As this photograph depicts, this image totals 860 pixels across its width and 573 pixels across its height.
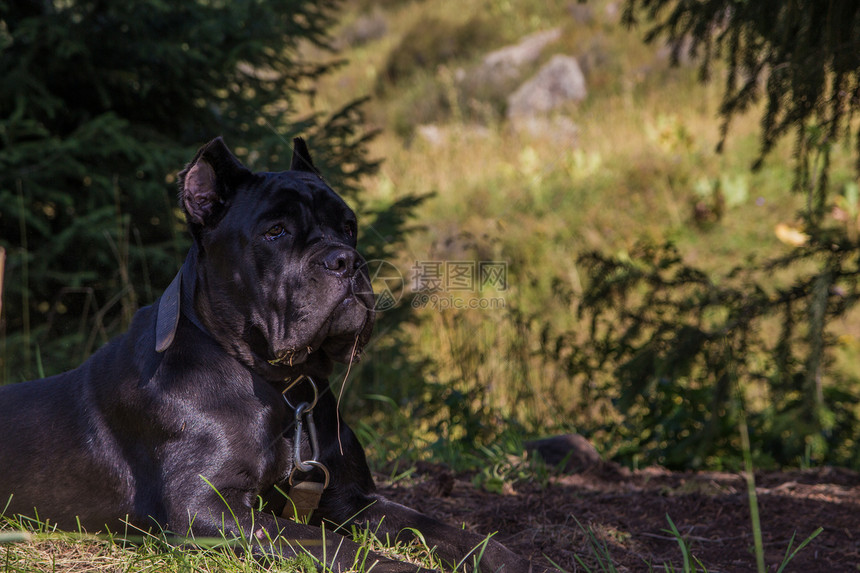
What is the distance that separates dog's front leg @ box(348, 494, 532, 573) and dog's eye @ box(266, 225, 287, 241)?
3.04ft

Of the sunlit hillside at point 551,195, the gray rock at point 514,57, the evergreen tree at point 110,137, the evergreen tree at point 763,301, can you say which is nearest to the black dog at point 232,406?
the sunlit hillside at point 551,195

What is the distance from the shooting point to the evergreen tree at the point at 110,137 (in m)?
5.01

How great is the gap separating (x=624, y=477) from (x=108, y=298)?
358cm

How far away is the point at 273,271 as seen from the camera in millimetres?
2436

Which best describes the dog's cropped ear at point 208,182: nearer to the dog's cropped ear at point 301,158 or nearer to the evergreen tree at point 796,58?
the dog's cropped ear at point 301,158

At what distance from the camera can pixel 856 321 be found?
7.68 meters

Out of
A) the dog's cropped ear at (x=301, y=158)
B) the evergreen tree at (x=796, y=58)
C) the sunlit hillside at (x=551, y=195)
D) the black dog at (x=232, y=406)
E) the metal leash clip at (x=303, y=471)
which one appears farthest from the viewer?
the sunlit hillside at (x=551, y=195)

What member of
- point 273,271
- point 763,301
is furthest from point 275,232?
point 763,301

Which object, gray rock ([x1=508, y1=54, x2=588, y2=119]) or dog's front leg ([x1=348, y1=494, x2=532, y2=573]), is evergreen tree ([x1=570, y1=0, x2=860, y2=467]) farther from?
gray rock ([x1=508, y1=54, x2=588, y2=119])

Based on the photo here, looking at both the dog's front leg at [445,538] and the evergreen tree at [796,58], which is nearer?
the dog's front leg at [445,538]

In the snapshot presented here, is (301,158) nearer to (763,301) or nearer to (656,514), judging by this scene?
(656,514)

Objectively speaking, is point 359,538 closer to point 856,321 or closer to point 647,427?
point 647,427

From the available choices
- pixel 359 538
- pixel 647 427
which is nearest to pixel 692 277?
pixel 647 427

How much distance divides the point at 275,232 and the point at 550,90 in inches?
543
